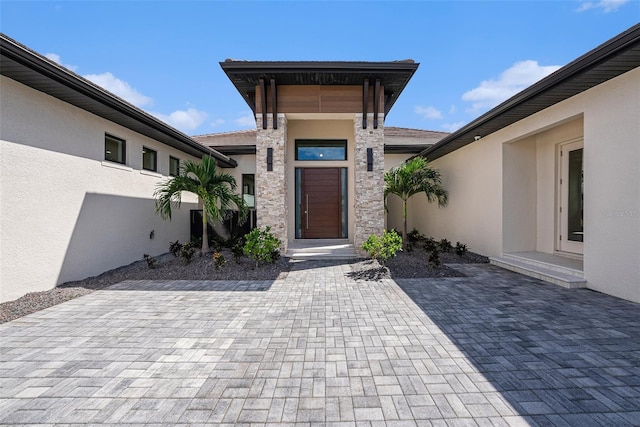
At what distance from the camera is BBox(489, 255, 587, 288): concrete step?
5.38 meters

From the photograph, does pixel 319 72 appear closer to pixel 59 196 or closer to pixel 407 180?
pixel 407 180

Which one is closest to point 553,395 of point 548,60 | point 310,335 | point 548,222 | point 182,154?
point 310,335

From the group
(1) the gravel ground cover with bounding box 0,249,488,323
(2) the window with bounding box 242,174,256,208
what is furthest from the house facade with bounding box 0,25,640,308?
(2) the window with bounding box 242,174,256,208

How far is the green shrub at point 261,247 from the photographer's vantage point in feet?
22.3

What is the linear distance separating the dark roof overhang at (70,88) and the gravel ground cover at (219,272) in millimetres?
3602

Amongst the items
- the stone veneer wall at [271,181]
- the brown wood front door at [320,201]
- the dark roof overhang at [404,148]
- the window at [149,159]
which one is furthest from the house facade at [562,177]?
the window at [149,159]

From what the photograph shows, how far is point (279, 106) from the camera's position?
7.83 meters

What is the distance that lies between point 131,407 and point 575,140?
946cm

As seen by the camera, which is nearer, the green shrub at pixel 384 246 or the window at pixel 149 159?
the green shrub at pixel 384 246

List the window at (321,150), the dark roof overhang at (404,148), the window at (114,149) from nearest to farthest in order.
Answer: the window at (114,149) → the window at (321,150) → the dark roof overhang at (404,148)

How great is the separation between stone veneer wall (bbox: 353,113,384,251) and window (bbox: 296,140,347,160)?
6.69 feet

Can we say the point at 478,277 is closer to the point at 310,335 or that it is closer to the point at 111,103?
the point at 310,335

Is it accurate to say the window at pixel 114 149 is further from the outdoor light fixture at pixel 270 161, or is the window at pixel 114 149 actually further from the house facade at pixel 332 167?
the outdoor light fixture at pixel 270 161

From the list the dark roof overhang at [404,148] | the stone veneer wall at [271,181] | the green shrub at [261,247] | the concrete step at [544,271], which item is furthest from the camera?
the dark roof overhang at [404,148]
